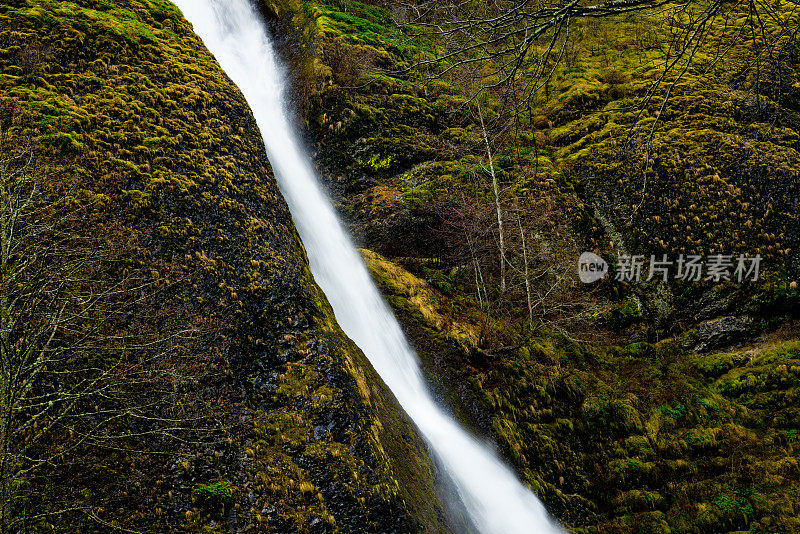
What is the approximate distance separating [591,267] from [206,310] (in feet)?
34.9

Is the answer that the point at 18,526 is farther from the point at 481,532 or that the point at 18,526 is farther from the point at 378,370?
the point at 481,532

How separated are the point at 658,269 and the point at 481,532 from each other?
30.1 ft

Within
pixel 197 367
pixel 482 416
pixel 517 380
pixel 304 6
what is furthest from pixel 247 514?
pixel 304 6

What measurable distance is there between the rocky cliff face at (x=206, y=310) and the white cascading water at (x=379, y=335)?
3.67ft

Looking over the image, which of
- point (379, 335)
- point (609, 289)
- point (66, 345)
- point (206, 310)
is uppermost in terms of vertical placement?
point (609, 289)

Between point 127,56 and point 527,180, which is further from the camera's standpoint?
point 527,180

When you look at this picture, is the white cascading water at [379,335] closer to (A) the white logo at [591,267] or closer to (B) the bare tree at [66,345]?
(B) the bare tree at [66,345]

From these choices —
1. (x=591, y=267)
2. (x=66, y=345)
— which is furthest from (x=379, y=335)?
(x=591, y=267)

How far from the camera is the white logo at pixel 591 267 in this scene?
12383mm

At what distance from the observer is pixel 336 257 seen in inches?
373

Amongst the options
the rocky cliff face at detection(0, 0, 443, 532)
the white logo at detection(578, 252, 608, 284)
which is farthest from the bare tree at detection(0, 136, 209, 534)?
the white logo at detection(578, 252, 608, 284)

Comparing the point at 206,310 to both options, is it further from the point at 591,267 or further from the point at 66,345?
the point at 591,267

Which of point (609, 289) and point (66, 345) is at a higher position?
point (609, 289)

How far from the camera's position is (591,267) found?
A: 40.9 ft
